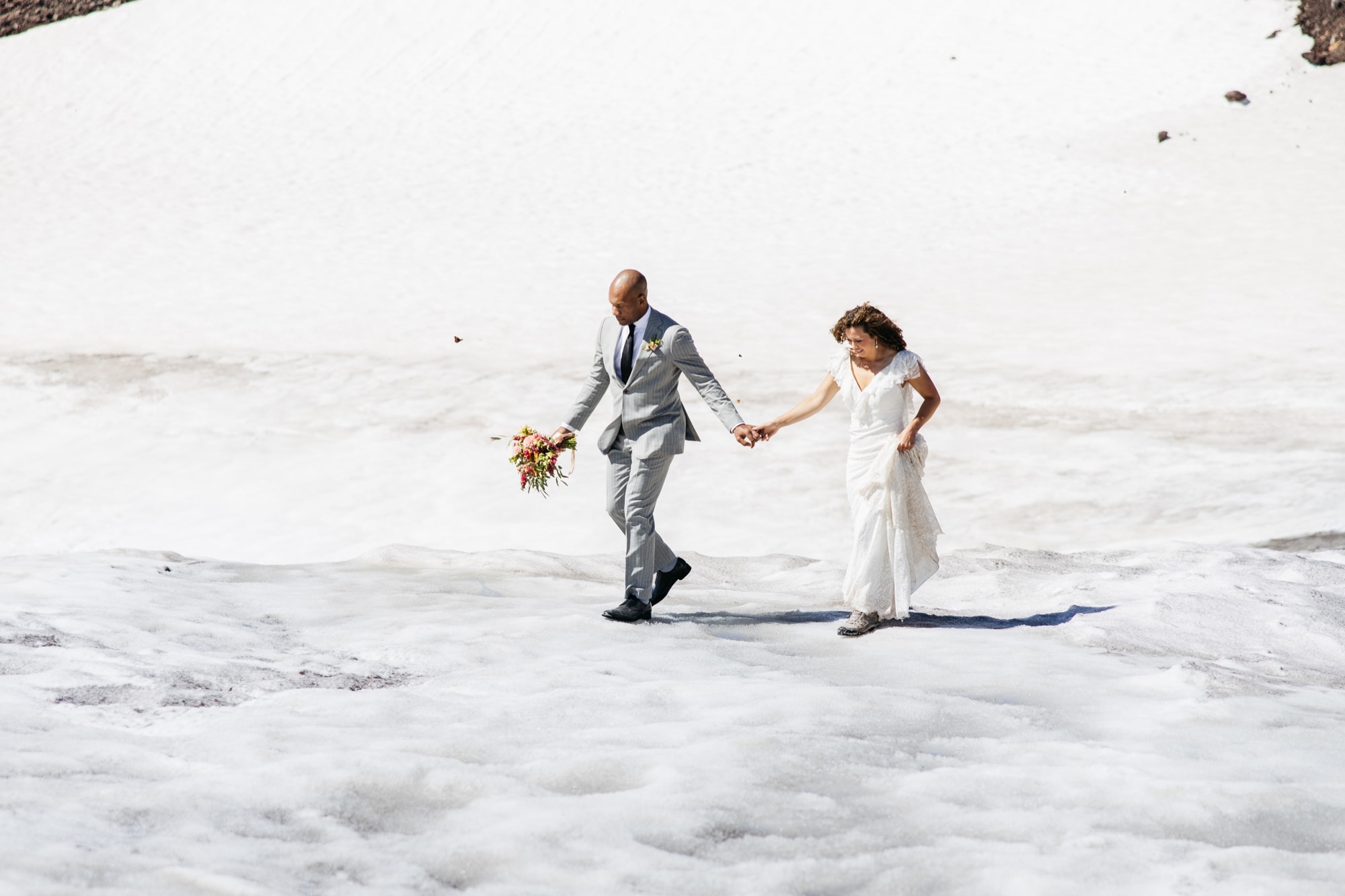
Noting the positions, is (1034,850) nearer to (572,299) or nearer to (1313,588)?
(1313,588)

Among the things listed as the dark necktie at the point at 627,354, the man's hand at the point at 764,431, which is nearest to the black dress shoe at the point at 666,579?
the man's hand at the point at 764,431

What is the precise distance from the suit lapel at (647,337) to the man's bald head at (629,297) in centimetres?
8

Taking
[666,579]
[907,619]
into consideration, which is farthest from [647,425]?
[907,619]

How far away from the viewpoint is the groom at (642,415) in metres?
6.34

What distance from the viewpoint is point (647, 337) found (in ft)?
20.9

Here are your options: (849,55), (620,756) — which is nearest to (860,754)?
(620,756)

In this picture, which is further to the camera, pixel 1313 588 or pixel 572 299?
pixel 572 299

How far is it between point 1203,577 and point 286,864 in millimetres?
5577

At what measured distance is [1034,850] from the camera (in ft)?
11.2

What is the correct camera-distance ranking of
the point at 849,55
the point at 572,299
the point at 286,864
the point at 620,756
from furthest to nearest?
the point at 849,55 → the point at 572,299 → the point at 620,756 → the point at 286,864

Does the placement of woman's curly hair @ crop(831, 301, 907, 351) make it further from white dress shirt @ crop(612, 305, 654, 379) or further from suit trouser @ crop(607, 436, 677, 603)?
suit trouser @ crop(607, 436, 677, 603)

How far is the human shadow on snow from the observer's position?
6453mm

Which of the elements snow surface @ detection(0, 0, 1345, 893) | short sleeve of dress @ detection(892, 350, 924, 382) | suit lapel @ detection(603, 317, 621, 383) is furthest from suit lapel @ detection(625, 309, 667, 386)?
snow surface @ detection(0, 0, 1345, 893)

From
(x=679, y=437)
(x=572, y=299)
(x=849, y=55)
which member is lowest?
(x=679, y=437)
